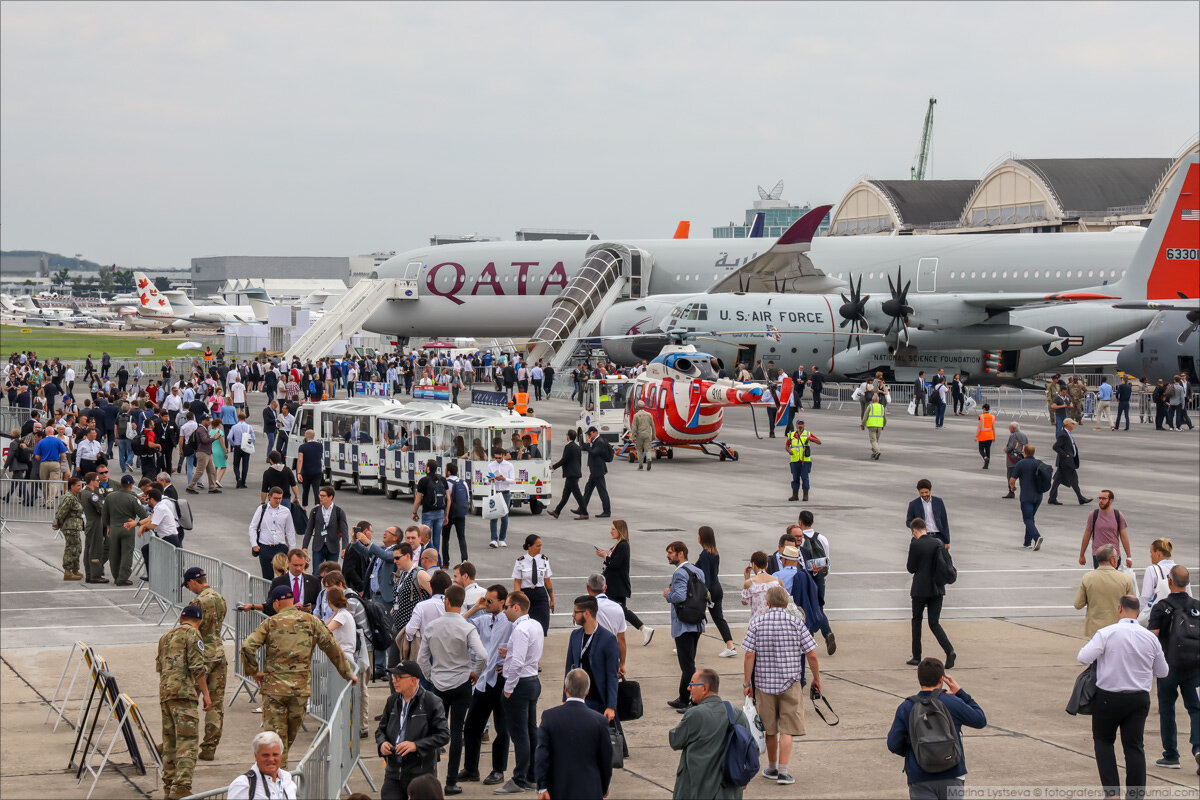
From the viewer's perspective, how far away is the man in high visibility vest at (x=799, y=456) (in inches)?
1054

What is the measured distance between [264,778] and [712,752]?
278 centimetres

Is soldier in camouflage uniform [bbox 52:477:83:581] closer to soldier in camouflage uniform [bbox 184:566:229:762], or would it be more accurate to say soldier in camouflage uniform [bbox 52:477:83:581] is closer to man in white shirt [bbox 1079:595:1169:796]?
soldier in camouflage uniform [bbox 184:566:229:762]

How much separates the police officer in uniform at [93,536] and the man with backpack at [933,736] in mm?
13745

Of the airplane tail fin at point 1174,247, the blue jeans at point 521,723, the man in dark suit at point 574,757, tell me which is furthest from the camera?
the airplane tail fin at point 1174,247

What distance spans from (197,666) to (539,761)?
3501 millimetres

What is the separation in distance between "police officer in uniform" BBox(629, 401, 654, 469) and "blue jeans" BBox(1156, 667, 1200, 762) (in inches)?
818

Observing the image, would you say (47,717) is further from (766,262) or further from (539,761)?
(766,262)

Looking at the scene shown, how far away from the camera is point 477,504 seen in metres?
Answer: 25.6

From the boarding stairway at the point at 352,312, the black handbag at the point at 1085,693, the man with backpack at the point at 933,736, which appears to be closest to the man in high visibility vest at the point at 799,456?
the black handbag at the point at 1085,693

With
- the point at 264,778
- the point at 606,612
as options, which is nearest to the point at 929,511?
the point at 606,612

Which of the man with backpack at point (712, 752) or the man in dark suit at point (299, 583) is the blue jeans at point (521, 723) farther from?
the man in dark suit at point (299, 583)

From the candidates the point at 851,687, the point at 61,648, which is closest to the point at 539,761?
the point at 851,687

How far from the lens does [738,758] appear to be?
8.85m

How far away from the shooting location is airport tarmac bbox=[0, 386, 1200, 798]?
466 inches
